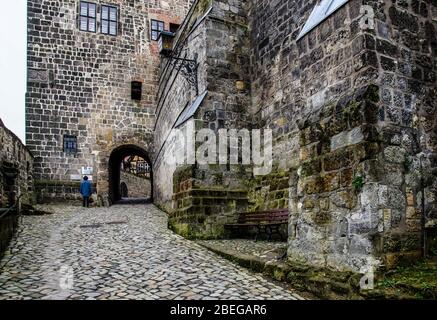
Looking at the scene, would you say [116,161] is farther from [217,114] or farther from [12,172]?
[217,114]

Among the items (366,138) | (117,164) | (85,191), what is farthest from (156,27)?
(366,138)

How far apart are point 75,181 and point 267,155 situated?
35.0 feet

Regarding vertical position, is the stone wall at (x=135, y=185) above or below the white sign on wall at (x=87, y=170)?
below

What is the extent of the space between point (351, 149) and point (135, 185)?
2716cm

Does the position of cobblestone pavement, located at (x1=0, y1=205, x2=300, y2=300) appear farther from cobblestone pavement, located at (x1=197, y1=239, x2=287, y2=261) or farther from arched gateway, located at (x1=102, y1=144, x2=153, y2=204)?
arched gateway, located at (x1=102, y1=144, x2=153, y2=204)

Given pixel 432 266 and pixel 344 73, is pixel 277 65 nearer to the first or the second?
pixel 344 73

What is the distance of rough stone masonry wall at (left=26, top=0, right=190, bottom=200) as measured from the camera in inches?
642

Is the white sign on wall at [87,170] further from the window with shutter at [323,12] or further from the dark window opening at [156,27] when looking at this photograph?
the window with shutter at [323,12]

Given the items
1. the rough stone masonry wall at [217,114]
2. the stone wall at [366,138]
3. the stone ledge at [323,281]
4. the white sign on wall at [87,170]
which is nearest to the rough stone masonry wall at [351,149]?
the stone wall at [366,138]

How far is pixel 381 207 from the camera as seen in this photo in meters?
3.81

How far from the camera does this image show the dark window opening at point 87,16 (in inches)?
682

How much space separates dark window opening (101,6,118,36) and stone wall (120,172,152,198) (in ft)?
45.4

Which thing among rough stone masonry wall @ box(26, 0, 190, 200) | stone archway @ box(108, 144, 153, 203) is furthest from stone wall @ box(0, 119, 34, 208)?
stone archway @ box(108, 144, 153, 203)

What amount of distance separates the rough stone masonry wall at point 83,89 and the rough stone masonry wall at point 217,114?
27.7 ft
